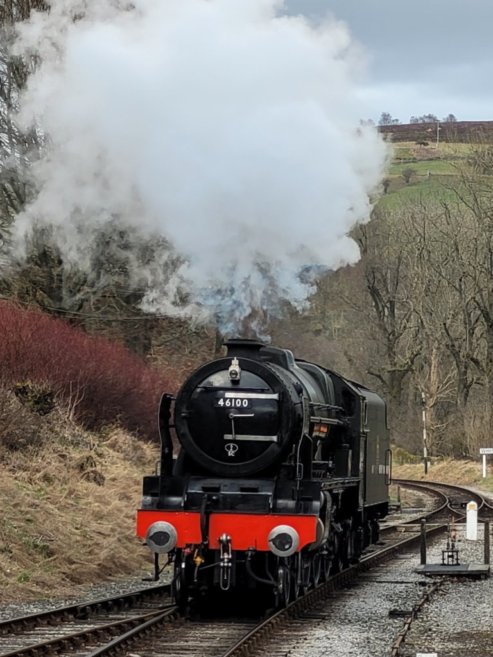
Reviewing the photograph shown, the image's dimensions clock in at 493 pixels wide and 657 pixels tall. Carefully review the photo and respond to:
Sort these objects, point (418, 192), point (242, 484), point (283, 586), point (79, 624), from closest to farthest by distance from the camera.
→ point (79, 624)
point (283, 586)
point (242, 484)
point (418, 192)

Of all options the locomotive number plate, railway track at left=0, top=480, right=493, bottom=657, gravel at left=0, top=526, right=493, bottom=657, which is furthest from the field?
railway track at left=0, top=480, right=493, bottom=657

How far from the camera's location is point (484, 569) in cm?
→ 1435

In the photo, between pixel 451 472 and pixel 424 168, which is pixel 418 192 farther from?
pixel 451 472

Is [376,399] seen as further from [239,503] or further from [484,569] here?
[239,503]

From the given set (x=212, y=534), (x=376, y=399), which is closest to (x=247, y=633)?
(x=212, y=534)

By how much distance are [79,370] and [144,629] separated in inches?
557

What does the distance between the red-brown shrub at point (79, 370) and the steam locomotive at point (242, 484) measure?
30.8 ft

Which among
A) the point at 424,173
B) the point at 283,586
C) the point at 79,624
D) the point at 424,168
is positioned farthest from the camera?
the point at 424,168

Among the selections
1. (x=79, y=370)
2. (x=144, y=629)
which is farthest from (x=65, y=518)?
(x=79, y=370)

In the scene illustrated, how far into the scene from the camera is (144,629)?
994 centimetres

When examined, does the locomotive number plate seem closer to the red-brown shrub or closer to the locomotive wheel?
the locomotive wheel

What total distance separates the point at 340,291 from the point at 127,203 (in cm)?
2672

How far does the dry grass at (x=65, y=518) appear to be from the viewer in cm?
1313

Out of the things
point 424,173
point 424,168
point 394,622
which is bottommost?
point 394,622
